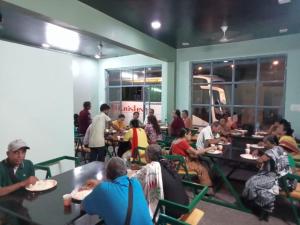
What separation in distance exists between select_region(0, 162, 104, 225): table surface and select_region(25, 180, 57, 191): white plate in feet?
0.14

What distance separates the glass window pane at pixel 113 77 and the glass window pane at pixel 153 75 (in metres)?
1.46

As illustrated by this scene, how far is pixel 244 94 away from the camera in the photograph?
21.5ft

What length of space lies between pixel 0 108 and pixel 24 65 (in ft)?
2.13

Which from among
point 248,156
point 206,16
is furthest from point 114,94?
point 248,156

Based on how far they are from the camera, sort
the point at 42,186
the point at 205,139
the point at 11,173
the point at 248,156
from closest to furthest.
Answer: the point at 42,186, the point at 11,173, the point at 248,156, the point at 205,139

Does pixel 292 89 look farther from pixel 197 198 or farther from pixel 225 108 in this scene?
pixel 197 198

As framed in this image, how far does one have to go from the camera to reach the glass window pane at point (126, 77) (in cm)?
889

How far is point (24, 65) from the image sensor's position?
295 centimetres

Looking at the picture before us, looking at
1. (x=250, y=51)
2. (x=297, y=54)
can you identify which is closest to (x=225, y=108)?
(x=250, y=51)

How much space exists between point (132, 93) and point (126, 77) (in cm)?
70

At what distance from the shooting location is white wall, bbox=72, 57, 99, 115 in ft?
28.3

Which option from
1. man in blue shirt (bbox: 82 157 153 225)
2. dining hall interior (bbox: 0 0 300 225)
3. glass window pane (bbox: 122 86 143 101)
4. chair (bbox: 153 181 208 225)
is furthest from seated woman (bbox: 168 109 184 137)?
man in blue shirt (bbox: 82 157 153 225)

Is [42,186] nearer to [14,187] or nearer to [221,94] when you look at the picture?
[14,187]

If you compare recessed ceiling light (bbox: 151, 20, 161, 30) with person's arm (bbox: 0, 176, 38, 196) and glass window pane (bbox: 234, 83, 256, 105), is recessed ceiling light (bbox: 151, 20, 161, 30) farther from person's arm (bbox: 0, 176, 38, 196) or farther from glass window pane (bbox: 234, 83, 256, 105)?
person's arm (bbox: 0, 176, 38, 196)
